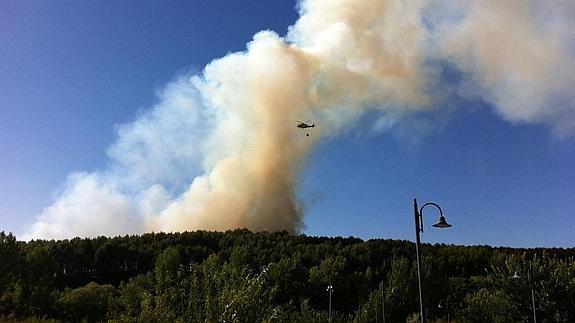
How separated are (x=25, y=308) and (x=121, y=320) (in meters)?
59.3

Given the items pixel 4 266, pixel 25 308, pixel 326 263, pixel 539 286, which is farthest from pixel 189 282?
pixel 326 263

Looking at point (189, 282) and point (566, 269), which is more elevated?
point (566, 269)

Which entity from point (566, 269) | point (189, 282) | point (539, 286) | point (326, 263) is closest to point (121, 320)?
point (189, 282)

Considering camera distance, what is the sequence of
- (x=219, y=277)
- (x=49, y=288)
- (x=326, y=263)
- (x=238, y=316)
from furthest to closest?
(x=326, y=263) < (x=49, y=288) < (x=219, y=277) < (x=238, y=316)

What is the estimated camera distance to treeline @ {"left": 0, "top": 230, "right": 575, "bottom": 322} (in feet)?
74.9

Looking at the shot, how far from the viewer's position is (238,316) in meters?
20.2

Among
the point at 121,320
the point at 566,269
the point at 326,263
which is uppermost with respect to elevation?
the point at 326,263

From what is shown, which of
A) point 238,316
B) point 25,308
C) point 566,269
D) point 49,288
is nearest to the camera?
point 238,316

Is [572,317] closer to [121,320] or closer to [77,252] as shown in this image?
[121,320]

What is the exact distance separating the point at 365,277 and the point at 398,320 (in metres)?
35.2

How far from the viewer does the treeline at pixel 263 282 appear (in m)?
22.8

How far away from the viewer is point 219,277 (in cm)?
2319

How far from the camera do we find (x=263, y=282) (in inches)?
856

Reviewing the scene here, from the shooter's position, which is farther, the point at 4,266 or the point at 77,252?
the point at 77,252
